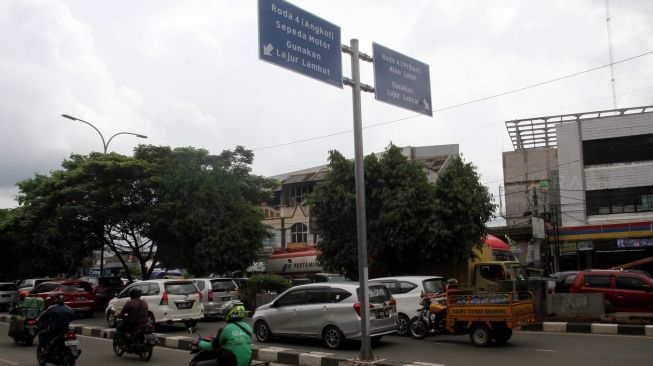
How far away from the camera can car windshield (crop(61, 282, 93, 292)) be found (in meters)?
22.0

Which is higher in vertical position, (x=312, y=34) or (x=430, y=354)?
(x=312, y=34)

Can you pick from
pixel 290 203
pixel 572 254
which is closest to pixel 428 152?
pixel 290 203

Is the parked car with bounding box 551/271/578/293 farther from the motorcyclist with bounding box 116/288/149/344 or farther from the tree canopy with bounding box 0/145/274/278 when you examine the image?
the motorcyclist with bounding box 116/288/149/344

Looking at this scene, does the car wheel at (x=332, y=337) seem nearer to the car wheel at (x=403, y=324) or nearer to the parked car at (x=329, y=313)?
the parked car at (x=329, y=313)

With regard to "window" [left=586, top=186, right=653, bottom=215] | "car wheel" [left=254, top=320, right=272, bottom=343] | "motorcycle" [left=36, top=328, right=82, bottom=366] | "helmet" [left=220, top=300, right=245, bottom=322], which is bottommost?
"car wheel" [left=254, top=320, right=272, bottom=343]

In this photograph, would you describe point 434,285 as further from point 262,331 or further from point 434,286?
point 262,331

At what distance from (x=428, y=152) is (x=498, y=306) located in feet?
124

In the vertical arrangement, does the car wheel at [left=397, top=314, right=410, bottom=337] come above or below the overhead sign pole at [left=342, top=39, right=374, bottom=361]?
below

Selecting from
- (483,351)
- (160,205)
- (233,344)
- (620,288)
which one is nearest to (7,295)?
(160,205)

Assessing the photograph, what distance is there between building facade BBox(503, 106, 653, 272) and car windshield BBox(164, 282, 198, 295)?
22711 mm

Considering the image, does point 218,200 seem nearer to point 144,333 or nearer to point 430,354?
point 144,333

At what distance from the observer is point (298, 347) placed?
13.1 m

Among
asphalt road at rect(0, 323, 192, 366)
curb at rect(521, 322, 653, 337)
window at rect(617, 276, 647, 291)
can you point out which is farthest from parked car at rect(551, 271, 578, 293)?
asphalt road at rect(0, 323, 192, 366)

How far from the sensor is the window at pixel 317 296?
12.9 m
